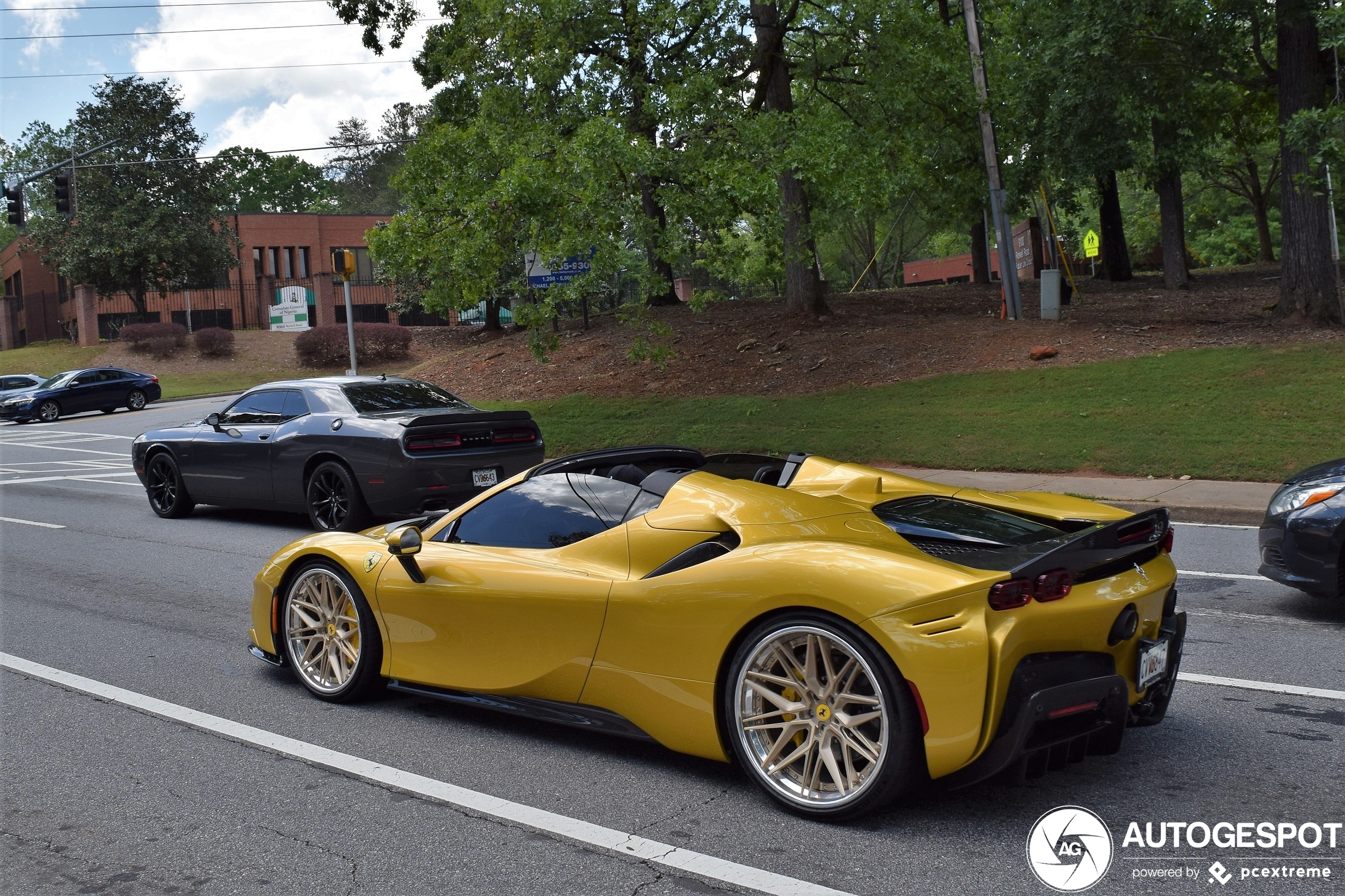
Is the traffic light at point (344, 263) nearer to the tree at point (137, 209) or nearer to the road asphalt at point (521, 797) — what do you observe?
the road asphalt at point (521, 797)

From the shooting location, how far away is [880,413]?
1761cm

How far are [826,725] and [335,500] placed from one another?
810cm

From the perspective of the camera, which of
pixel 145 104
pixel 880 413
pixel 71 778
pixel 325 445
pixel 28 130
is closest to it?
pixel 71 778

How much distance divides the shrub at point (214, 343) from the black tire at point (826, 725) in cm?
4501

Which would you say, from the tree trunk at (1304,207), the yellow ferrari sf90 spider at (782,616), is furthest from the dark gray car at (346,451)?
the tree trunk at (1304,207)

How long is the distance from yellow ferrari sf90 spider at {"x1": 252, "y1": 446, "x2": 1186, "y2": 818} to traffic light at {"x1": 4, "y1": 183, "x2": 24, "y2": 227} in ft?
83.0

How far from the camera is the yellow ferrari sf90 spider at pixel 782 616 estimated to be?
12.0 feet

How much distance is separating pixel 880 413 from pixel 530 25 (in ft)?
28.5

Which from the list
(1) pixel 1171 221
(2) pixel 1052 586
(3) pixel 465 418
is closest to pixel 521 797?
(2) pixel 1052 586

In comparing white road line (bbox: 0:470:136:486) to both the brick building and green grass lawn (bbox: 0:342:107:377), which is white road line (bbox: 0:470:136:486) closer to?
green grass lawn (bbox: 0:342:107:377)

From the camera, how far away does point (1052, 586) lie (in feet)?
→ 12.2

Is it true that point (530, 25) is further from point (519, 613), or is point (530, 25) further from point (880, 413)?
point (519, 613)

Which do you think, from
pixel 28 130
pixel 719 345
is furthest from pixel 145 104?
pixel 719 345

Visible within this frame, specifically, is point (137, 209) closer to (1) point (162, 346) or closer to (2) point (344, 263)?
(1) point (162, 346)
